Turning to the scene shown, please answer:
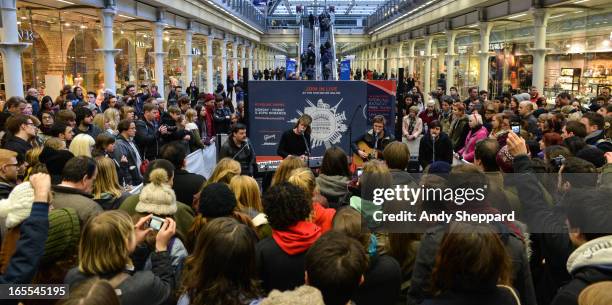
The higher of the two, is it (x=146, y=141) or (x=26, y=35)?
(x=26, y=35)

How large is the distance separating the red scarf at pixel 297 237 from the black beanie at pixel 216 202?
43cm

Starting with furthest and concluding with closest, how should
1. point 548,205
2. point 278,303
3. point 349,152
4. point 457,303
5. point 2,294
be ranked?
point 349,152 < point 548,205 < point 2,294 < point 457,303 < point 278,303

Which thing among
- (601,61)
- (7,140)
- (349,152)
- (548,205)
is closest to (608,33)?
(601,61)

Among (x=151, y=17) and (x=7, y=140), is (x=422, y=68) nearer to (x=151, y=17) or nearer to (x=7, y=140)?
(x=151, y=17)

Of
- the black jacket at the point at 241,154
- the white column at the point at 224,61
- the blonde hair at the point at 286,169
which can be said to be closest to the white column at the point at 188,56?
the white column at the point at 224,61

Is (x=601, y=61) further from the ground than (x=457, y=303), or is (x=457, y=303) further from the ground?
(x=601, y=61)

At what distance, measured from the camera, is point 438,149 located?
26.0ft

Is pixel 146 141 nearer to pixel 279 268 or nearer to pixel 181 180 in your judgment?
pixel 181 180

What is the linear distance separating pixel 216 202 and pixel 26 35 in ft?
43.8

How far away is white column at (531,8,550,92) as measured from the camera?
14523 millimetres

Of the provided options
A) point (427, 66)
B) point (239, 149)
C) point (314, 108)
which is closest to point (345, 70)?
point (427, 66)

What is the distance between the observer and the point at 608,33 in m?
14.4

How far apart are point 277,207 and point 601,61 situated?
14591 mm

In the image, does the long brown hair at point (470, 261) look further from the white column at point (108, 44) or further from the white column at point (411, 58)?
the white column at point (411, 58)
